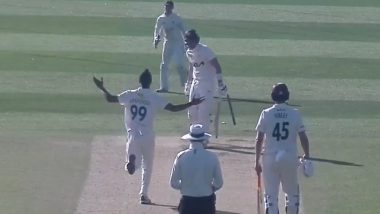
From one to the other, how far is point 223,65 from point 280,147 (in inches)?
502

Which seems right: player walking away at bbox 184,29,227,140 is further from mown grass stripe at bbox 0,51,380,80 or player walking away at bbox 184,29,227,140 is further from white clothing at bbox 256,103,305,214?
mown grass stripe at bbox 0,51,380,80

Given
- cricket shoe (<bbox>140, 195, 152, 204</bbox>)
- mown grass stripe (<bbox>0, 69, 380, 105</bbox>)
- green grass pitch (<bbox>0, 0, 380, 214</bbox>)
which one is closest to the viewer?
cricket shoe (<bbox>140, 195, 152, 204</bbox>)

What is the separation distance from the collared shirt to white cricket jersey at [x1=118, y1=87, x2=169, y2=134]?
10.3 ft

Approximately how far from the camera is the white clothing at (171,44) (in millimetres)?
24516

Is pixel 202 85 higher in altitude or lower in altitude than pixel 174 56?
lower

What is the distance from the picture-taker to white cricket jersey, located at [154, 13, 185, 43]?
24531 millimetres

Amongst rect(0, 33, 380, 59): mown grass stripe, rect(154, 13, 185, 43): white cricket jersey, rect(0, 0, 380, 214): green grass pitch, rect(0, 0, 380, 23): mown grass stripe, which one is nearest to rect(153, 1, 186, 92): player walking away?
rect(154, 13, 185, 43): white cricket jersey

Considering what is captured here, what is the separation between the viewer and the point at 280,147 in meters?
14.4

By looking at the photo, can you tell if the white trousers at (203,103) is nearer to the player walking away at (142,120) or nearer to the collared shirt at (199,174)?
the player walking away at (142,120)

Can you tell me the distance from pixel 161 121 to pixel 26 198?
592cm

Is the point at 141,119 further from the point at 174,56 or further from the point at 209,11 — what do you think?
the point at 209,11

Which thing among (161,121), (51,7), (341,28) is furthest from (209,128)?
(51,7)

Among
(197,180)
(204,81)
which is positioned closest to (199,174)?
(197,180)

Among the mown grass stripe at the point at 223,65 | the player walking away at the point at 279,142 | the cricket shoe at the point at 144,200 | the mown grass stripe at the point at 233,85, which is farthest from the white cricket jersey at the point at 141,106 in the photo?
the mown grass stripe at the point at 223,65
